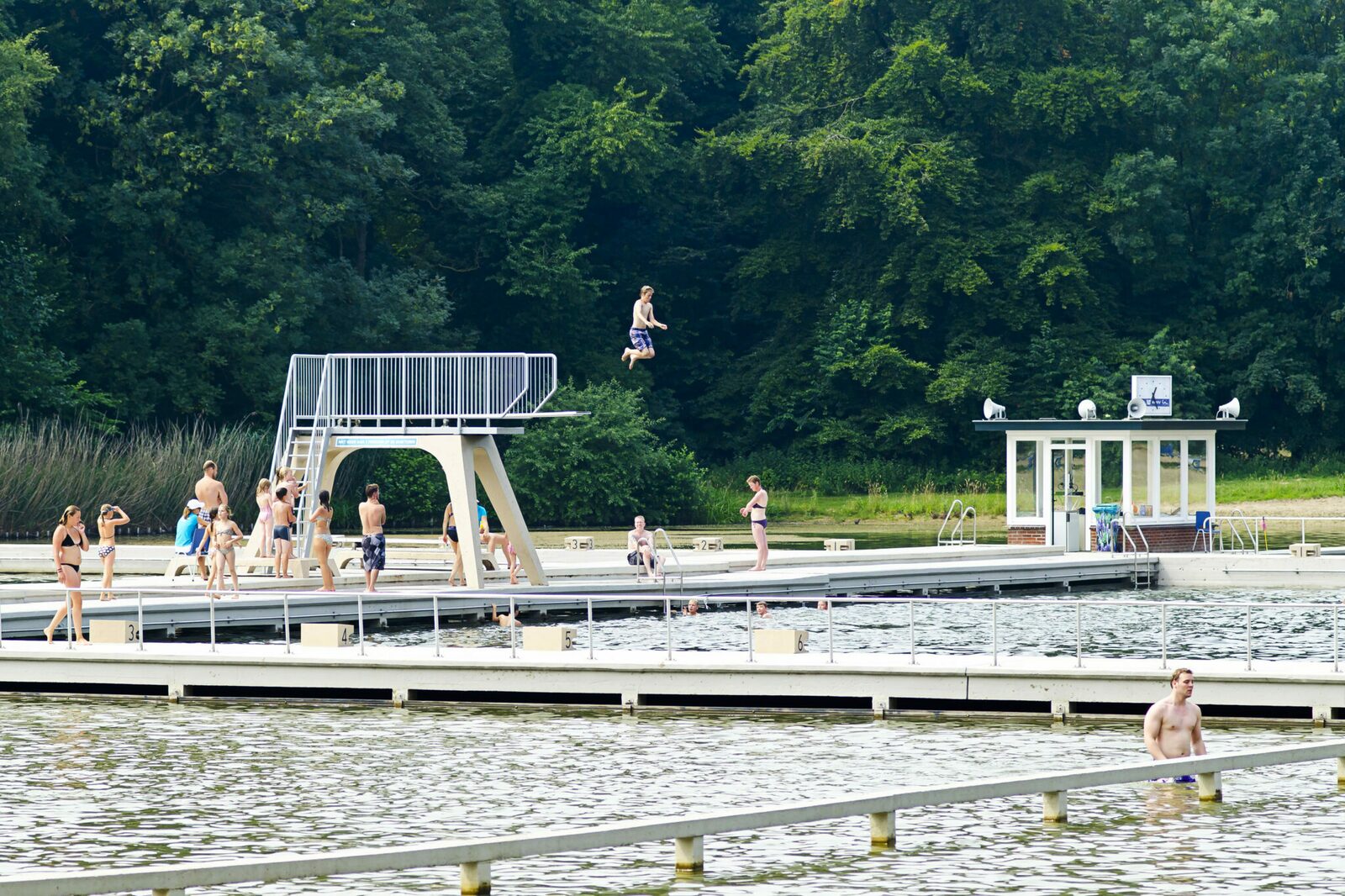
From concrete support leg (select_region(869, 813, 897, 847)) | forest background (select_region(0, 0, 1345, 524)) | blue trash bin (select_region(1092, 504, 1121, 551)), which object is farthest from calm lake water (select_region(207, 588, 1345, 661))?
forest background (select_region(0, 0, 1345, 524))

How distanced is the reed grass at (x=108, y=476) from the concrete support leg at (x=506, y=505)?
2115cm

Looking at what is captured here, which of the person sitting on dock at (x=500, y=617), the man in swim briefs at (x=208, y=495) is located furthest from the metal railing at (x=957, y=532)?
the man in swim briefs at (x=208, y=495)

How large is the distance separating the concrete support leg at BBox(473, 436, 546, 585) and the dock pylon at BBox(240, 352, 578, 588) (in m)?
0.01

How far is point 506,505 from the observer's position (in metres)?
34.8

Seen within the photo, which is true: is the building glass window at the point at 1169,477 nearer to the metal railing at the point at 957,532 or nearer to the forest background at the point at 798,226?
the metal railing at the point at 957,532

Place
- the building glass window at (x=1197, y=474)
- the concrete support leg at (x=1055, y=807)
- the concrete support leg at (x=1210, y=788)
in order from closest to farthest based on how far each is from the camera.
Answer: the concrete support leg at (x=1055, y=807), the concrete support leg at (x=1210, y=788), the building glass window at (x=1197, y=474)

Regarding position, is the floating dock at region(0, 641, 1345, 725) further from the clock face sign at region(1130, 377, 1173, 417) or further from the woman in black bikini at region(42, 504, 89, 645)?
the clock face sign at region(1130, 377, 1173, 417)

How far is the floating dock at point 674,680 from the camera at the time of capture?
22.4m

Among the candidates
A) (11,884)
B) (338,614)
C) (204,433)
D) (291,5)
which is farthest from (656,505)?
(11,884)

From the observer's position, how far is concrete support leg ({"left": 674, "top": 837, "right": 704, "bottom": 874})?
14.8 meters

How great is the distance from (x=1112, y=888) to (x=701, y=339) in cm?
6732

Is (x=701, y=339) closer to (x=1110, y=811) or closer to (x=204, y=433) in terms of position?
(x=204, y=433)

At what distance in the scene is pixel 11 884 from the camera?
1170 cm

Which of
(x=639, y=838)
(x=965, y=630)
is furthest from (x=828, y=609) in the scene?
(x=639, y=838)
